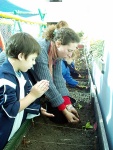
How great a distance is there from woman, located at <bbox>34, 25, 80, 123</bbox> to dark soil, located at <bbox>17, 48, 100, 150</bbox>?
0.29 ft

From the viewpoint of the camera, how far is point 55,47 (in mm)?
1769

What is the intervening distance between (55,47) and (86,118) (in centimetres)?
89

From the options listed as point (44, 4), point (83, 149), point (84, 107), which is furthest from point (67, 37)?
point (44, 4)

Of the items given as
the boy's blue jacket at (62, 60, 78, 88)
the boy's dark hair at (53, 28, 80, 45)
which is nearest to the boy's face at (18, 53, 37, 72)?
the boy's dark hair at (53, 28, 80, 45)

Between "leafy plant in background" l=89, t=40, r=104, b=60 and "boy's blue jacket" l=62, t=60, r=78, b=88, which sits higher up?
"leafy plant in background" l=89, t=40, r=104, b=60

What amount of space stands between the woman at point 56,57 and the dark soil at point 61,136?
0.29 ft

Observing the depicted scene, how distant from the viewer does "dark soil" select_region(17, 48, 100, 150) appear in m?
1.62

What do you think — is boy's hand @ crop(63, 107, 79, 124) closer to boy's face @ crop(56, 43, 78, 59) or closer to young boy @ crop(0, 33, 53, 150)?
boy's face @ crop(56, 43, 78, 59)

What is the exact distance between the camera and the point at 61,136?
178cm

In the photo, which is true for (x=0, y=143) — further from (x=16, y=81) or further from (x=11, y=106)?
(x=16, y=81)

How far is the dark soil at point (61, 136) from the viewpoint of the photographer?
1.62 m

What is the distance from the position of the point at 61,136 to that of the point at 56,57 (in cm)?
72

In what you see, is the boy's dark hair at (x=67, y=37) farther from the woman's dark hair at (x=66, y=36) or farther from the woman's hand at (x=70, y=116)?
the woman's hand at (x=70, y=116)

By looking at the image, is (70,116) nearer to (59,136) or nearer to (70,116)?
(70,116)
